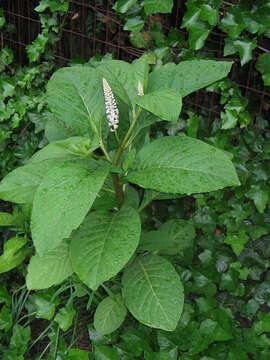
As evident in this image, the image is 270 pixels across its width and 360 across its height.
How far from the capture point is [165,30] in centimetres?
261

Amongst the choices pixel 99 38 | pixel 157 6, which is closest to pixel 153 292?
pixel 157 6

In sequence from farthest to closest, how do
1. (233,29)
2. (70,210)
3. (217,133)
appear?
(217,133), (233,29), (70,210)

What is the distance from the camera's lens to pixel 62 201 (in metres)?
1.56

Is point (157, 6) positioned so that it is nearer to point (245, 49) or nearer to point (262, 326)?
point (245, 49)

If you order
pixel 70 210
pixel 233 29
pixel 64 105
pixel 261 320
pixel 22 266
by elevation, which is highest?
pixel 233 29

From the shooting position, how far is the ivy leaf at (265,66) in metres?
2.17

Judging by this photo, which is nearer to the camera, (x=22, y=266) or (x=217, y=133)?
(x=217, y=133)

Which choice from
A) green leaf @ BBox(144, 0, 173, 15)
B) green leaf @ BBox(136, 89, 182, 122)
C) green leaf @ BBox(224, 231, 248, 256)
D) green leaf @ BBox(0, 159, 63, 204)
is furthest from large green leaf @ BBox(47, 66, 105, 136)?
green leaf @ BBox(224, 231, 248, 256)

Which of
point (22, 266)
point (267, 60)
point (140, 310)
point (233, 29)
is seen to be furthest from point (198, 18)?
point (22, 266)

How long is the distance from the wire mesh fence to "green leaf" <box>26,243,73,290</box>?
1109mm

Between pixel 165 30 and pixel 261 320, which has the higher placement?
pixel 165 30

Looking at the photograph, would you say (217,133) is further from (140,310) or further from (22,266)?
(22,266)

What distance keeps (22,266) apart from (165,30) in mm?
1592

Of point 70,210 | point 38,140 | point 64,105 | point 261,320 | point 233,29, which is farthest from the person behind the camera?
point 38,140
